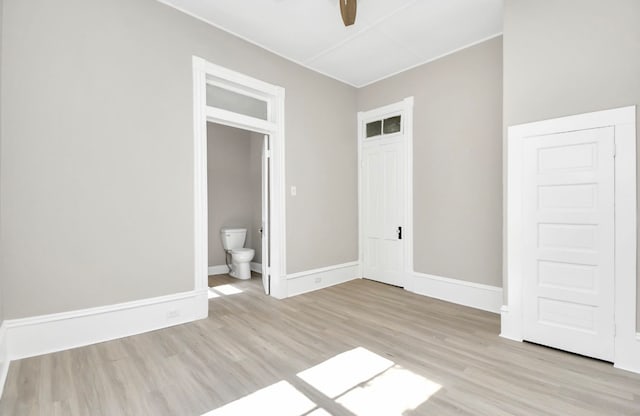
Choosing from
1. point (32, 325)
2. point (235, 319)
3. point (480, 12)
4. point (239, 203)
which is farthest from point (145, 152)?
point (480, 12)

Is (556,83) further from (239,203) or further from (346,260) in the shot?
(239,203)

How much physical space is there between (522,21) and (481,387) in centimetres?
314

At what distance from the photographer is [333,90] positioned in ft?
15.5

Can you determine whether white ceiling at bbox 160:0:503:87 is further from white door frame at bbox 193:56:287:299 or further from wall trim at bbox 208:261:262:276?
wall trim at bbox 208:261:262:276

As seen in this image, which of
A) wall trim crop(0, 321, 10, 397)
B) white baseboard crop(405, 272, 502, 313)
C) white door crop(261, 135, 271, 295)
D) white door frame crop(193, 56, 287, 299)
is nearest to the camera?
wall trim crop(0, 321, 10, 397)

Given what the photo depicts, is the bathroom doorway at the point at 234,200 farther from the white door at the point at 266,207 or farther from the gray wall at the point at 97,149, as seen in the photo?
the gray wall at the point at 97,149

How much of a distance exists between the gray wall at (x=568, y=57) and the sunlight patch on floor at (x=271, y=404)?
2964 mm

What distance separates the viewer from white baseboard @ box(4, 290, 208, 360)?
2348 millimetres

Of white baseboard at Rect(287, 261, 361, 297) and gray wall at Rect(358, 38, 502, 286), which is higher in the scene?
gray wall at Rect(358, 38, 502, 286)

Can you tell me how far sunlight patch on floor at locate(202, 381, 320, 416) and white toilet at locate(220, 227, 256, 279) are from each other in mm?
3159

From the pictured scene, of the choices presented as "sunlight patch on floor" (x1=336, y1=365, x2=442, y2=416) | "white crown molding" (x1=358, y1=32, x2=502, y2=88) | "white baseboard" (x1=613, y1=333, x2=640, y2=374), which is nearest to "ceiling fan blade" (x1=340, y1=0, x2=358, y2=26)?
"white crown molding" (x1=358, y1=32, x2=502, y2=88)

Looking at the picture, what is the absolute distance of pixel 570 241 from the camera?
2.51 m

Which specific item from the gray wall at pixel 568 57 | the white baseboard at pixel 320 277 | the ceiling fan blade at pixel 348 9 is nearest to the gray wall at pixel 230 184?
the white baseboard at pixel 320 277

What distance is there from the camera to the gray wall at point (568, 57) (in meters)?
2.28
